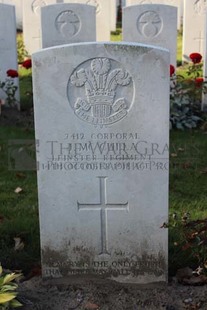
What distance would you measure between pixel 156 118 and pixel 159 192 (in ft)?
1.37

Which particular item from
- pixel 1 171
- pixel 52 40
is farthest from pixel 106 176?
pixel 52 40

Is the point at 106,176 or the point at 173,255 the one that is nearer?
the point at 106,176

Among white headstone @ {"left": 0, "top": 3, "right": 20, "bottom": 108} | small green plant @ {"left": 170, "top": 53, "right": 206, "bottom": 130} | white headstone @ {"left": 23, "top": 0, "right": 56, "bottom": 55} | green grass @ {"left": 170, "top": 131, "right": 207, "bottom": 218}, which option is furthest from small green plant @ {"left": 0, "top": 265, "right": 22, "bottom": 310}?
white headstone @ {"left": 23, "top": 0, "right": 56, "bottom": 55}

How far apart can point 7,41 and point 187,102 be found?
2.41m

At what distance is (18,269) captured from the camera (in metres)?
3.44

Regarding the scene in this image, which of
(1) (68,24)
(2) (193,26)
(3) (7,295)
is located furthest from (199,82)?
(3) (7,295)

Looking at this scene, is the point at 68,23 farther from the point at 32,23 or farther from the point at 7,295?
the point at 7,295

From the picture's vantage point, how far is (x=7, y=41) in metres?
7.22

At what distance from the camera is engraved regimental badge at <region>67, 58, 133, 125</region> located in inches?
116

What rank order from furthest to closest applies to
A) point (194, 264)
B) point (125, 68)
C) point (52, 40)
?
point (52, 40) → point (194, 264) → point (125, 68)

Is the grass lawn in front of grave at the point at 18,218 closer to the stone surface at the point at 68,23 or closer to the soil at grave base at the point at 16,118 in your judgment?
the soil at grave base at the point at 16,118

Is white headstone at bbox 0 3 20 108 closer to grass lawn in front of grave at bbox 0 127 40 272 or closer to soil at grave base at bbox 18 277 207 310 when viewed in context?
grass lawn in front of grave at bbox 0 127 40 272

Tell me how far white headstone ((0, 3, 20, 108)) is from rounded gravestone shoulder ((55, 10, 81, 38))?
2.47ft

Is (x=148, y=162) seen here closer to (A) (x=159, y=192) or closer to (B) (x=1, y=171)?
(A) (x=159, y=192)
